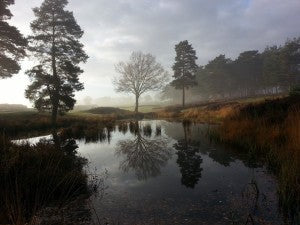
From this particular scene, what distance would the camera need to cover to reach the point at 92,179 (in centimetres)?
809

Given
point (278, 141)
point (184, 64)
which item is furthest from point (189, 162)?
point (184, 64)

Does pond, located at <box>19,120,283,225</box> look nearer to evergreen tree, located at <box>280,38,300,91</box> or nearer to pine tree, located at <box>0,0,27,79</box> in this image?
pine tree, located at <box>0,0,27,79</box>

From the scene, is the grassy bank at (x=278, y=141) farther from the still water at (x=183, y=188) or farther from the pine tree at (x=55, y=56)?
the pine tree at (x=55, y=56)

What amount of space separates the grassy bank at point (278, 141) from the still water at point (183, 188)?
1.23 feet

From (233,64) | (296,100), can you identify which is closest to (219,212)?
(296,100)

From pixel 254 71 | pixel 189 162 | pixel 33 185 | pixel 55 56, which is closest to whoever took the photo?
pixel 33 185

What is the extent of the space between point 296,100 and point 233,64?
214 ft

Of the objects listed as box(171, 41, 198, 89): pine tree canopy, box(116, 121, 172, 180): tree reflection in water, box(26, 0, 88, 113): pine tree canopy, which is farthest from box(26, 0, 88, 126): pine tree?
box(171, 41, 198, 89): pine tree canopy

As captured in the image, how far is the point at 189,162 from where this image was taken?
10211mm

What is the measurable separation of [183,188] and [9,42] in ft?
92.0

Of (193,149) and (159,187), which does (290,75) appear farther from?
(159,187)

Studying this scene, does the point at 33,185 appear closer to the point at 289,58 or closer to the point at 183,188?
the point at 183,188

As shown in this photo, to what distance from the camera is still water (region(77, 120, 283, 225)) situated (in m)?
5.33

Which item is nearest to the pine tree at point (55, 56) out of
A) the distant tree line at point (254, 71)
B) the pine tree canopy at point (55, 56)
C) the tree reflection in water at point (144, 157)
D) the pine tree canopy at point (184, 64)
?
the pine tree canopy at point (55, 56)
